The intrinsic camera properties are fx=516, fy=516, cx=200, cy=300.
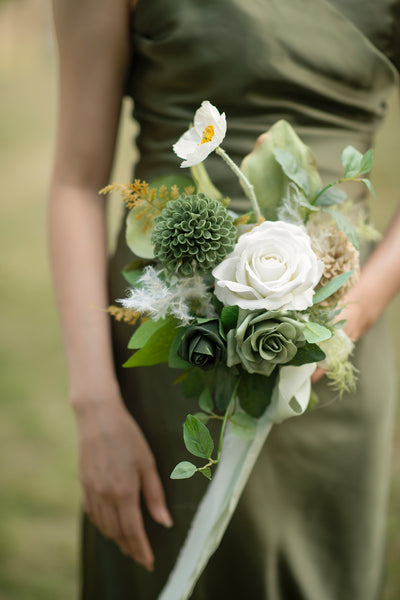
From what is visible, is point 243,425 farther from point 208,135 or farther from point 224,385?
point 208,135

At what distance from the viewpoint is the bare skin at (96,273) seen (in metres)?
0.99

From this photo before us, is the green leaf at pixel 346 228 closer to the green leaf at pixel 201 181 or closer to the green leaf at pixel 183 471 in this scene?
the green leaf at pixel 201 181

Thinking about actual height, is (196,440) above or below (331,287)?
below

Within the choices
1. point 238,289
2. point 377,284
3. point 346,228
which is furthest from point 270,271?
point 377,284

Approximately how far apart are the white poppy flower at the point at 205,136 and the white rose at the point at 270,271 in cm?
12

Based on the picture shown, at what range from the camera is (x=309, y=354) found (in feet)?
2.32

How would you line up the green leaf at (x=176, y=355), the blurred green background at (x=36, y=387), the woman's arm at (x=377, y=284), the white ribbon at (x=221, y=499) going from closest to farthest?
the green leaf at (x=176, y=355) → the white ribbon at (x=221, y=499) → the woman's arm at (x=377, y=284) → the blurred green background at (x=36, y=387)

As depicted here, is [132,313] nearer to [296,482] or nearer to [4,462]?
[296,482]

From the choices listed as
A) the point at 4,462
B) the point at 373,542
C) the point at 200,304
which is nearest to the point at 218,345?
the point at 200,304

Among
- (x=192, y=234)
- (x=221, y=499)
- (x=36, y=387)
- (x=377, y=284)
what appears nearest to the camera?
(x=192, y=234)

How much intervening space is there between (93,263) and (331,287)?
546 mm

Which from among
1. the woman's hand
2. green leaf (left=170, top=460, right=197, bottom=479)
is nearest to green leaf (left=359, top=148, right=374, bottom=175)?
green leaf (left=170, top=460, right=197, bottom=479)

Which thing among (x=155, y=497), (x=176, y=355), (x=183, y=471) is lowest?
(x=155, y=497)

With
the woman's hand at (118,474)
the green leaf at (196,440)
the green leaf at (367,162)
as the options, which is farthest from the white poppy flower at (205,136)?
the woman's hand at (118,474)
